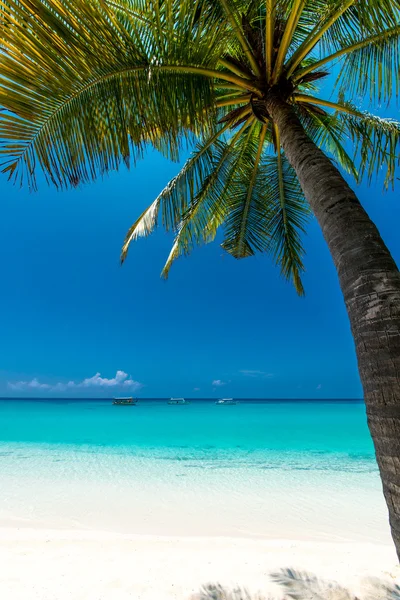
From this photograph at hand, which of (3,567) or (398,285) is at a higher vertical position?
(398,285)

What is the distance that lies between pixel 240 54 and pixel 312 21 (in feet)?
3.13

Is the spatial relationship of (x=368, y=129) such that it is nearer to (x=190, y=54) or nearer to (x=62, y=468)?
(x=190, y=54)

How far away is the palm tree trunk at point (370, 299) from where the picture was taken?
4.83 feet

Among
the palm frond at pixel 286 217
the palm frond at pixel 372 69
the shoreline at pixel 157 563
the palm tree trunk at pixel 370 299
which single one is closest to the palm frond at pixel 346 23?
the palm frond at pixel 372 69

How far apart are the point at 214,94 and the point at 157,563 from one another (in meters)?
5.08

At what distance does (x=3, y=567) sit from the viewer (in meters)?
3.95

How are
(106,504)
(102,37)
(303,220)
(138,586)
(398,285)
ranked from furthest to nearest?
1. (106,504)
2. (303,220)
3. (138,586)
4. (102,37)
5. (398,285)

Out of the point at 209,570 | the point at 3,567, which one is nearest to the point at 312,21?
the point at 209,570

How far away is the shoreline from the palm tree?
3027 mm

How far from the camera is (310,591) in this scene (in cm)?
340

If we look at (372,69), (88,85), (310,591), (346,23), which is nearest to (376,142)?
(372,69)

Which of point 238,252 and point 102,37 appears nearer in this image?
point 102,37

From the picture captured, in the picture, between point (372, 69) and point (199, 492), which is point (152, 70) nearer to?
point (372, 69)

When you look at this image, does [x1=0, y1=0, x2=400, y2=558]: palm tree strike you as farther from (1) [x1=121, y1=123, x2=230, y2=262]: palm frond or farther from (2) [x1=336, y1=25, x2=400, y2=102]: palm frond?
(1) [x1=121, y1=123, x2=230, y2=262]: palm frond
